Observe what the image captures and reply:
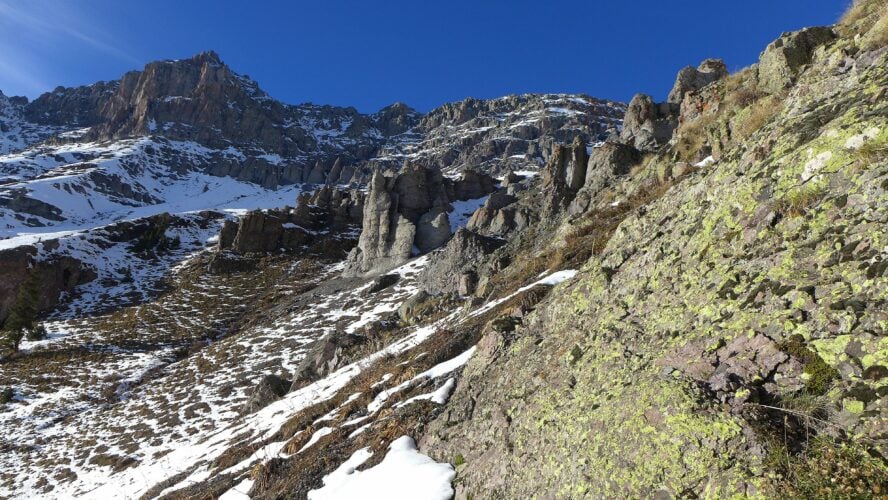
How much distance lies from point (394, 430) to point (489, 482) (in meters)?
3.54

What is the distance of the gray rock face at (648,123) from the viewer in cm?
5191

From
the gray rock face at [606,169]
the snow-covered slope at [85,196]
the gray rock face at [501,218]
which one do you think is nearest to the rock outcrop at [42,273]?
the snow-covered slope at [85,196]

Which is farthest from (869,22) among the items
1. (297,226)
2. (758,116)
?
(297,226)

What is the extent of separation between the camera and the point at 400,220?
76.1 m

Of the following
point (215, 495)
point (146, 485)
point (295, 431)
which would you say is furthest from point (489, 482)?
point (146, 485)

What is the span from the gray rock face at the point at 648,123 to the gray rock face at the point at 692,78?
4.94 ft

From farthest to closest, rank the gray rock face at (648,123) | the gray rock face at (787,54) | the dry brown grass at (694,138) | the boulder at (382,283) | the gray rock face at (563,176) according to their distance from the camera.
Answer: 1. the boulder at (382,283)
2. the gray rock face at (563,176)
3. the gray rock face at (648,123)
4. the dry brown grass at (694,138)
5. the gray rock face at (787,54)

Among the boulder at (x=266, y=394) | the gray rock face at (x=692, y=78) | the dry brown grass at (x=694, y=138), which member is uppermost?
the gray rock face at (x=692, y=78)

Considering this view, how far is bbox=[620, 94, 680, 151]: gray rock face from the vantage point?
5191 cm

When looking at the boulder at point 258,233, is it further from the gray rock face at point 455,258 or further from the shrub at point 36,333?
the gray rock face at point 455,258

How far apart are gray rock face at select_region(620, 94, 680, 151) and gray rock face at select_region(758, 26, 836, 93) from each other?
29.3m

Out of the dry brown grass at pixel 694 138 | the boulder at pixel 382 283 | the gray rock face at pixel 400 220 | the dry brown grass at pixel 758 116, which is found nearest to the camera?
the dry brown grass at pixel 758 116

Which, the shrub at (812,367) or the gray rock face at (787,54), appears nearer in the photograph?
the shrub at (812,367)

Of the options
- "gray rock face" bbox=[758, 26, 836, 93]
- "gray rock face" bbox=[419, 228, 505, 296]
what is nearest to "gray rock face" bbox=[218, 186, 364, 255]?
"gray rock face" bbox=[419, 228, 505, 296]
